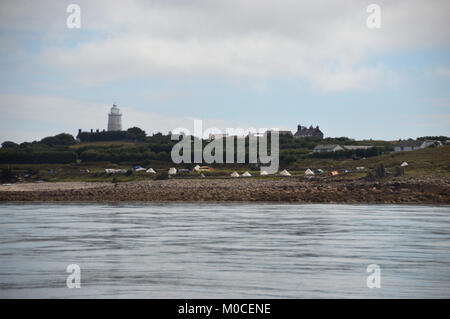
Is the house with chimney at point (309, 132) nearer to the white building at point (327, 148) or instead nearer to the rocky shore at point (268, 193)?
the white building at point (327, 148)

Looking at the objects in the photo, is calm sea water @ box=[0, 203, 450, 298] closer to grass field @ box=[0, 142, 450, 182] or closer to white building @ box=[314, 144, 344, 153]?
grass field @ box=[0, 142, 450, 182]

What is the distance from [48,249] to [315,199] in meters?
35.6

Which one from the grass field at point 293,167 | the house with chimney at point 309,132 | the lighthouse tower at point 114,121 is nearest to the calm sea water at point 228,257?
the grass field at point 293,167

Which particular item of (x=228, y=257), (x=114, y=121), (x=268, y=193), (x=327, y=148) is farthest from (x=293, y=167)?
(x=114, y=121)

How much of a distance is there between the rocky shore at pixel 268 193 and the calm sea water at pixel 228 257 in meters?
19.0

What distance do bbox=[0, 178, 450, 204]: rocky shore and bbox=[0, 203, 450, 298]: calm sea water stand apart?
19.0m

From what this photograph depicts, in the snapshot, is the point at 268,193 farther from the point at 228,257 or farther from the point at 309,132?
the point at 309,132

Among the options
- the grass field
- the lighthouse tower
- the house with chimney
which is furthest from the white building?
the lighthouse tower

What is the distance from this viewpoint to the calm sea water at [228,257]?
14.8 metres

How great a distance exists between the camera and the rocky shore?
52.3 m

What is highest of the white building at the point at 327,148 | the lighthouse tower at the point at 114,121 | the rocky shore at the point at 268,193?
the lighthouse tower at the point at 114,121

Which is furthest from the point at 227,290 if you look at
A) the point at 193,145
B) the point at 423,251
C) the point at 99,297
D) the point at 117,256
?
the point at 193,145

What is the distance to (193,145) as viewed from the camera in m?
130

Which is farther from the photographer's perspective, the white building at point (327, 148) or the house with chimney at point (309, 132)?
the house with chimney at point (309, 132)
